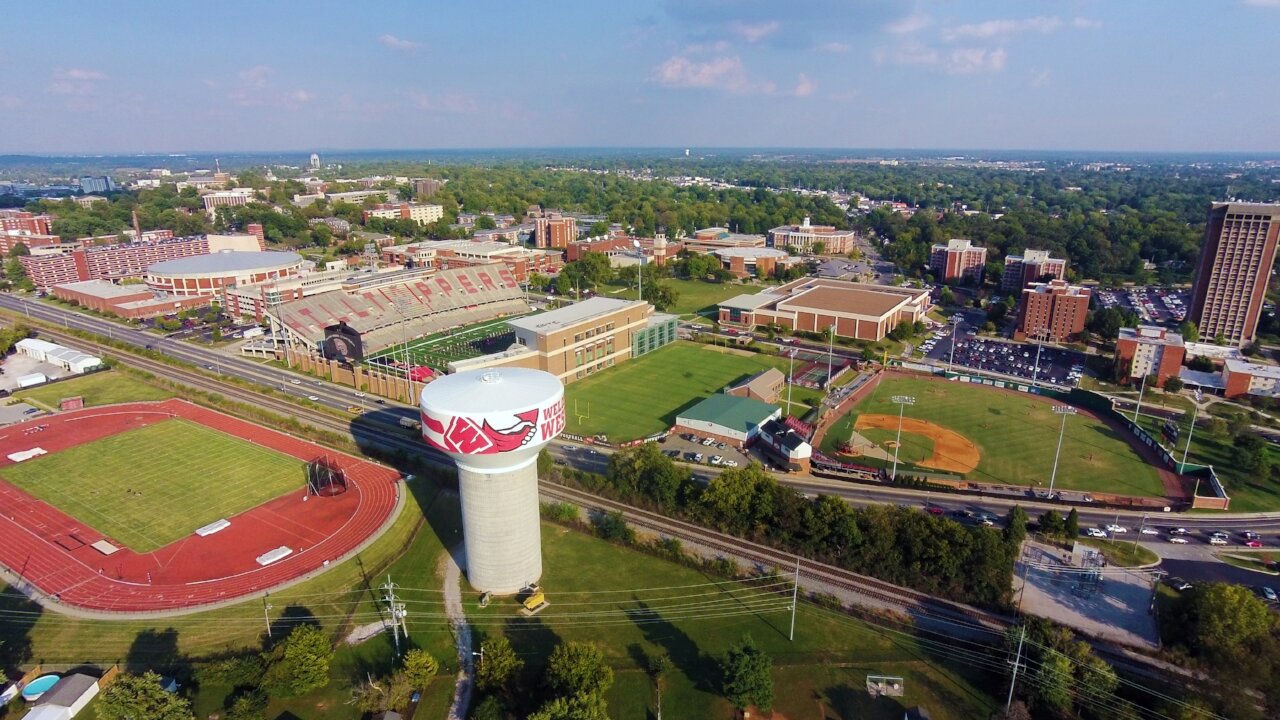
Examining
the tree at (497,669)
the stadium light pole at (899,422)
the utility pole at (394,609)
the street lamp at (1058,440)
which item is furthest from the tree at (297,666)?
the street lamp at (1058,440)

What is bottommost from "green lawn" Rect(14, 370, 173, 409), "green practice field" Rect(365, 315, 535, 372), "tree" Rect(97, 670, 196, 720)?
"green lawn" Rect(14, 370, 173, 409)

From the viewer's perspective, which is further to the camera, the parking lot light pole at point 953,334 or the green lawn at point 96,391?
the parking lot light pole at point 953,334

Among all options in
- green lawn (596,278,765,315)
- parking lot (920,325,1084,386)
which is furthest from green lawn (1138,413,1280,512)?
green lawn (596,278,765,315)

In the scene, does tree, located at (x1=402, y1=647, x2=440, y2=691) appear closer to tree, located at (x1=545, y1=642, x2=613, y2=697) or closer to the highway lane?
tree, located at (x1=545, y1=642, x2=613, y2=697)

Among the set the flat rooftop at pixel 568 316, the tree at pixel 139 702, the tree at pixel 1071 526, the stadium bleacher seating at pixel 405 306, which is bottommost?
the tree at pixel 1071 526

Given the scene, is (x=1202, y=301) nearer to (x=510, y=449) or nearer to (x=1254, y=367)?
(x=1254, y=367)

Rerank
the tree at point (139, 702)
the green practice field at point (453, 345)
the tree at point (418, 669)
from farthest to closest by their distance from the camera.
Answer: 1. the green practice field at point (453, 345)
2. the tree at point (418, 669)
3. the tree at point (139, 702)

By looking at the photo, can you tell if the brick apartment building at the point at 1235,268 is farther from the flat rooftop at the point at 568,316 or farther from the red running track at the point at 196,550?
the red running track at the point at 196,550
